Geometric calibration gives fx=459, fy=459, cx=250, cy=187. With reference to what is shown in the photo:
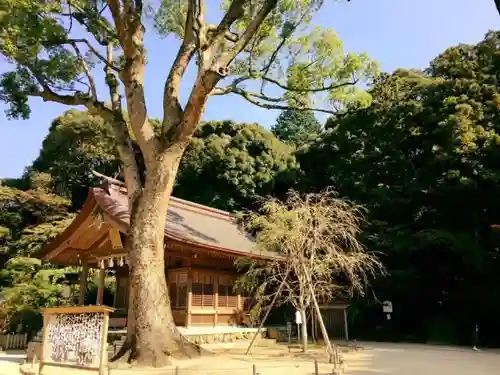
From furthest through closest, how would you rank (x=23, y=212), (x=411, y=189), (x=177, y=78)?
(x=23, y=212) < (x=411, y=189) < (x=177, y=78)

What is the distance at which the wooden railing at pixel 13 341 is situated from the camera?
15.8 metres

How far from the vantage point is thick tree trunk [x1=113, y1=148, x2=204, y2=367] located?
8812 mm

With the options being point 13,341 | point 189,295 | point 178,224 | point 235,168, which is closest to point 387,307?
point 189,295

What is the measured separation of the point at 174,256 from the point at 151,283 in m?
4.53

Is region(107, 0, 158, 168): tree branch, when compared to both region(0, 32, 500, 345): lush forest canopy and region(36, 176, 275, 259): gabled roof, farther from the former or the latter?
region(0, 32, 500, 345): lush forest canopy

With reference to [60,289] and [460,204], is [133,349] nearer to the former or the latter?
[60,289]

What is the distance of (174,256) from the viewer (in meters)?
13.7

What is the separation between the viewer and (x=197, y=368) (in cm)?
833

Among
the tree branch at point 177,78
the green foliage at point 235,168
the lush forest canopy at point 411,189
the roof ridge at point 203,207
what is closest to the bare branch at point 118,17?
the tree branch at point 177,78

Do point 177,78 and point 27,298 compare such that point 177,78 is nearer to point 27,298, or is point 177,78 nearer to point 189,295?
point 189,295

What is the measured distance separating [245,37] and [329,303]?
31.9ft

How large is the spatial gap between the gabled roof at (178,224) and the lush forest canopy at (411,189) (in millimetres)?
4704

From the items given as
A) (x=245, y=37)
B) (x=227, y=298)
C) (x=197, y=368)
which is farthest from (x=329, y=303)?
(x=245, y=37)

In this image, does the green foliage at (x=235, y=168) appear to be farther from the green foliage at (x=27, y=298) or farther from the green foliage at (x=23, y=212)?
the green foliage at (x=27, y=298)
